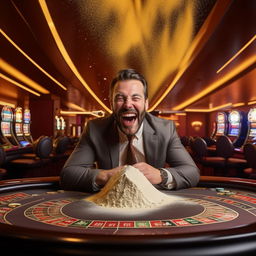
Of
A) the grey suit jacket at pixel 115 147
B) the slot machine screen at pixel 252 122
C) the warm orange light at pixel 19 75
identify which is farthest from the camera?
the warm orange light at pixel 19 75

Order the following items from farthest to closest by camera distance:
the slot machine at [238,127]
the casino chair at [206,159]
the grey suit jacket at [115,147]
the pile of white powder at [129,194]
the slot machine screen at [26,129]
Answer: the slot machine screen at [26,129]
the slot machine at [238,127]
the casino chair at [206,159]
the grey suit jacket at [115,147]
the pile of white powder at [129,194]

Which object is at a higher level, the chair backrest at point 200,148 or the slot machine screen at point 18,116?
the slot machine screen at point 18,116

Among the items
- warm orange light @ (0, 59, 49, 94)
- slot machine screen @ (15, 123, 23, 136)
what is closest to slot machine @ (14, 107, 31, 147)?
slot machine screen @ (15, 123, 23, 136)

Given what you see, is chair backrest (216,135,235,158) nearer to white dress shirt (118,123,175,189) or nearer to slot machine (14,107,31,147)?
white dress shirt (118,123,175,189)

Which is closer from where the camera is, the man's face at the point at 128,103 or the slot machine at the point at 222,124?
the man's face at the point at 128,103

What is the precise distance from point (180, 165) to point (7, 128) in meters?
5.58

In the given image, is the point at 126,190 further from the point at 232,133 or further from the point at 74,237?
the point at 232,133

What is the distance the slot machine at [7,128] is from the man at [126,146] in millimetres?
5009

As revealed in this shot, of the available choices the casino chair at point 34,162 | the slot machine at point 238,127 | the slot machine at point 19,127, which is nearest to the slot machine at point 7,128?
the slot machine at point 19,127

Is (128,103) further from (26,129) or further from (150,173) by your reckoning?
(26,129)

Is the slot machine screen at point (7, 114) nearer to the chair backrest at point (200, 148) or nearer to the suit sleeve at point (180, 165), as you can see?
the chair backrest at point (200, 148)

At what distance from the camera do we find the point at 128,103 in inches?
57.4

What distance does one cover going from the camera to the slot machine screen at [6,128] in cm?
639

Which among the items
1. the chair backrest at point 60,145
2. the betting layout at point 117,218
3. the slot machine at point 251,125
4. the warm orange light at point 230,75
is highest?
the warm orange light at point 230,75
